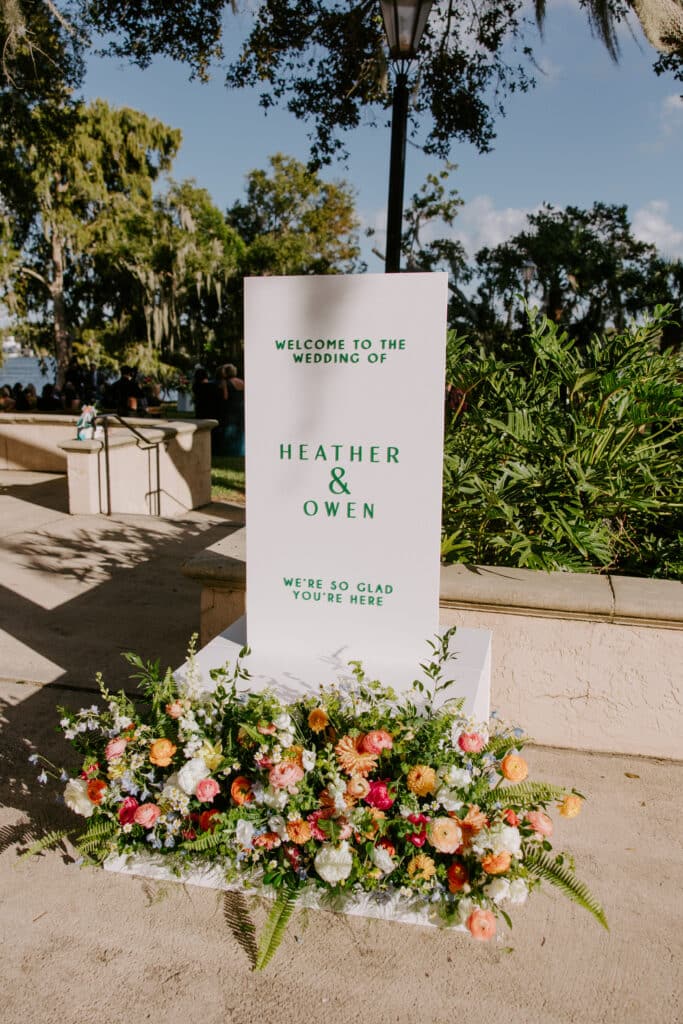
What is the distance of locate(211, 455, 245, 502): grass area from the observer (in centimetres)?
1142

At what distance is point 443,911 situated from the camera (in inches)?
95.3

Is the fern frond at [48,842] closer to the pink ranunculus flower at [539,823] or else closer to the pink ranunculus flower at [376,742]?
the pink ranunculus flower at [376,742]

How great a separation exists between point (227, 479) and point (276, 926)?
35.0ft

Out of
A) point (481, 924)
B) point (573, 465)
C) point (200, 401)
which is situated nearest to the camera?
point (481, 924)

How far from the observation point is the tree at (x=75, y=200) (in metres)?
31.3

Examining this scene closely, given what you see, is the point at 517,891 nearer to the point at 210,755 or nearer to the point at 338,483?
the point at 210,755

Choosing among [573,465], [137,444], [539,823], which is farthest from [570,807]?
[137,444]

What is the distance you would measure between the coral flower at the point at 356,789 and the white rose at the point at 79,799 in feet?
2.89

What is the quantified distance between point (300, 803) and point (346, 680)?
0.74 metres

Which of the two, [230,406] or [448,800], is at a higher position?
[230,406]

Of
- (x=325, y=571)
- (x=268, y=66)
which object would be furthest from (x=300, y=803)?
(x=268, y=66)

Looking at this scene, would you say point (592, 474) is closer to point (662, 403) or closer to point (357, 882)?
point (662, 403)

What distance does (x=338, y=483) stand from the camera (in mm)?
3205

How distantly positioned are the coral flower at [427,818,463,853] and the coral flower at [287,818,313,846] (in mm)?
368
